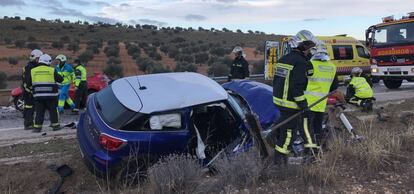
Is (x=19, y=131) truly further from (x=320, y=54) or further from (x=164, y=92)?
(x=320, y=54)

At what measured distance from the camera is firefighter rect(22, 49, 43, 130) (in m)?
10.5

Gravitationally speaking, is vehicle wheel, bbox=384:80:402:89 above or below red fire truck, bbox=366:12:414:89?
below

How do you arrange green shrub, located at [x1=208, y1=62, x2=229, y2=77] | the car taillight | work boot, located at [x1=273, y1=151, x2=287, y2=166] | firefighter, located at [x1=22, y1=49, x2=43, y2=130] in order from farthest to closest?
1. green shrub, located at [x1=208, y1=62, x2=229, y2=77]
2. firefighter, located at [x1=22, y1=49, x2=43, y2=130]
3. the car taillight
4. work boot, located at [x1=273, y1=151, x2=287, y2=166]

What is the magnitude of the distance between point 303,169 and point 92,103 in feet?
10.2

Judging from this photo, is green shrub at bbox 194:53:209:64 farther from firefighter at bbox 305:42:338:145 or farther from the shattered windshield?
firefighter at bbox 305:42:338:145

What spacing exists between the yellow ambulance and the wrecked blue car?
13834mm

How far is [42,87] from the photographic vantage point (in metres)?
10.3

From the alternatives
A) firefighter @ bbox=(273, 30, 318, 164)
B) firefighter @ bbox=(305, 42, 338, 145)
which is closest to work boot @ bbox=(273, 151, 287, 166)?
firefighter @ bbox=(273, 30, 318, 164)

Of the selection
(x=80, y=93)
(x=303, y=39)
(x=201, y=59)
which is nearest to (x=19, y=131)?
(x=80, y=93)

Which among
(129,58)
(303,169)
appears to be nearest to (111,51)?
(129,58)

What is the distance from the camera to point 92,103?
21.7 feet

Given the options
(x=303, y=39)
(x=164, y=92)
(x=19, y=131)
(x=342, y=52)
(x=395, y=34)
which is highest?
(x=395, y=34)

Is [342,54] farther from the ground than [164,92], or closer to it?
farther from the ground

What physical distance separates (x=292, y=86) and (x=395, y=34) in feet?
42.3
